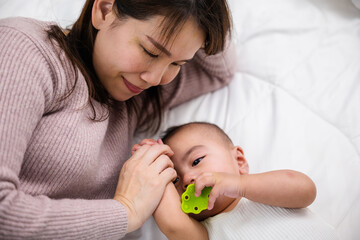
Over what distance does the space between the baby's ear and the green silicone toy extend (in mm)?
240

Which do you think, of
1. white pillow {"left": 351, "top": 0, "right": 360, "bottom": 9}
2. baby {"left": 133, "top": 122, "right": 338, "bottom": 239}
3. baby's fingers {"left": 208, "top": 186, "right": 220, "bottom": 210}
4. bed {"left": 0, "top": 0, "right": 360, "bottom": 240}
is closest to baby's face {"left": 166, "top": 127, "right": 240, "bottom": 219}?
baby {"left": 133, "top": 122, "right": 338, "bottom": 239}

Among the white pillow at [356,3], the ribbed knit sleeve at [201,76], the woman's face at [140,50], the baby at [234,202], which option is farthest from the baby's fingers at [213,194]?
the white pillow at [356,3]

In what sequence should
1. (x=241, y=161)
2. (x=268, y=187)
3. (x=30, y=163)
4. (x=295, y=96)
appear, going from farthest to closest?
(x=295, y=96)
(x=241, y=161)
(x=268, y=187)
(x=30, y=163)

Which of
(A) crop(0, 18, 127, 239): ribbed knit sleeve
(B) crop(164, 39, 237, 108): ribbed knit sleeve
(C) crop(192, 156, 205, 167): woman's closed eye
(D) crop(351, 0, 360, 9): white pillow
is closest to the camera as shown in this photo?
(A) crop(0, 18, 127, 239): ribbed knit sleeve

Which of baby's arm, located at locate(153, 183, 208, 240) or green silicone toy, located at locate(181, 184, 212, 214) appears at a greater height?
green silicone toy, located at locate(181, 184, 212, 214)

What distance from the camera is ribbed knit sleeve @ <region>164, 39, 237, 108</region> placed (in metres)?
1.59

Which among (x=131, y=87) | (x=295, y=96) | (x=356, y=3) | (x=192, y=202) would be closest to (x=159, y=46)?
(x=131, y=87)

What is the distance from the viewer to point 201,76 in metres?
1.65

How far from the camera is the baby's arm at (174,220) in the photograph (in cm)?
113

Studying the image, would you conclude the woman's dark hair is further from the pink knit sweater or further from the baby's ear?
the baby's ear

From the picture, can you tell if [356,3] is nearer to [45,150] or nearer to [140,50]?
[140,50]

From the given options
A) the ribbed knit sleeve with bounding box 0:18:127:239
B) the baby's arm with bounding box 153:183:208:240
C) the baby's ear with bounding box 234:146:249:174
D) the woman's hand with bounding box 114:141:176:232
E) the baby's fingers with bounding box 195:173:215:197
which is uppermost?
the ribbed knit sleeve with bounding box 0:18:127:239

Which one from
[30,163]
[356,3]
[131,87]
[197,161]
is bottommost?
[197,161]

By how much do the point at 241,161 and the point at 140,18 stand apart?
649mm
